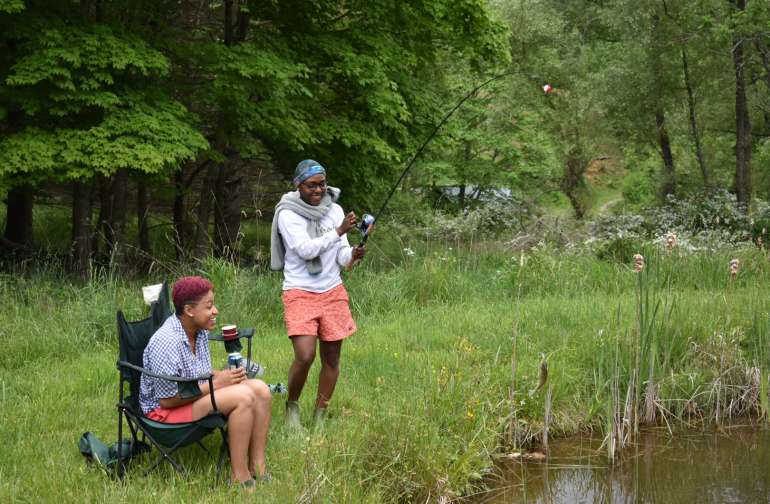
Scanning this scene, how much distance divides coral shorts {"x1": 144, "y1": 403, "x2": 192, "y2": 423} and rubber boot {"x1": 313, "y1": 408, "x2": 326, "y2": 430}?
0.75 meters

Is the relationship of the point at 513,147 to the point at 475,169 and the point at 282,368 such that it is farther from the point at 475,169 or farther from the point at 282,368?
the point at 282,368

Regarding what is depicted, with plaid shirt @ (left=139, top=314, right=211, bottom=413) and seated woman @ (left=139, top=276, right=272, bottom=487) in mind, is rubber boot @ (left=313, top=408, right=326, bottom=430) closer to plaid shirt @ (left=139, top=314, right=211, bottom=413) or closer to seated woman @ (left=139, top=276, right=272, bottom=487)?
seated woman @ (left=139, top=276, right=272, bottom=487)

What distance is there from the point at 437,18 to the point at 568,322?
543 centimetres

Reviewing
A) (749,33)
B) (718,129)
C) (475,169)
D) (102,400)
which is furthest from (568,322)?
(718,129)

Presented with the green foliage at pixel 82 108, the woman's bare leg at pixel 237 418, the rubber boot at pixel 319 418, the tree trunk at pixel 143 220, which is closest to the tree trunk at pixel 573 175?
the tree trunk at pixel 143 220

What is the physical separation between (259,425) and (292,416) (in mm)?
702

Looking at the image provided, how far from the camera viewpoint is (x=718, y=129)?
68.6ft

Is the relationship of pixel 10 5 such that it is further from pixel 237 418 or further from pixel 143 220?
pixel 237 418

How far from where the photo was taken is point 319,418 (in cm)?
459

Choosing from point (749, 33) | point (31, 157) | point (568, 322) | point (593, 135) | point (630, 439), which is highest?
point (749, 33)

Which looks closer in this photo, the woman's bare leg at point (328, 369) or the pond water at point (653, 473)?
the woman's bare leg at point (328, 369)

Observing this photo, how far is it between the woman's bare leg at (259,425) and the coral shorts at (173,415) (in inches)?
11.6

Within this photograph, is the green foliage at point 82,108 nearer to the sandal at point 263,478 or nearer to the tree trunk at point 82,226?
the tree trunk at point 82,226

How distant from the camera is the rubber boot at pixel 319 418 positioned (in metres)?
4.46
